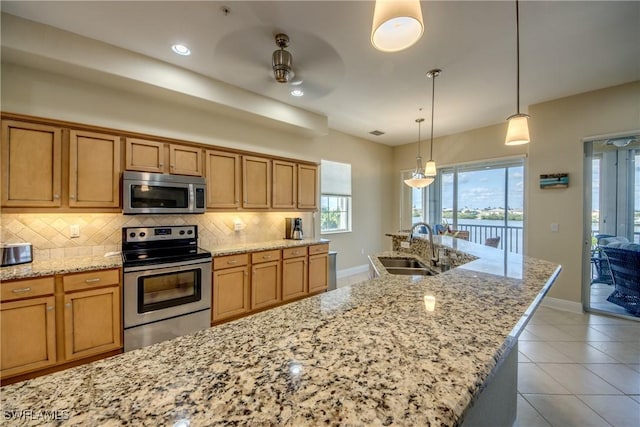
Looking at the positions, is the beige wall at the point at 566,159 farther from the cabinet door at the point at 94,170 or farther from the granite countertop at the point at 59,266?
the cabinet door at the point at 94,170

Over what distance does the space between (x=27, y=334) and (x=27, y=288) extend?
350 mm

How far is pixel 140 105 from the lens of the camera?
2.83m

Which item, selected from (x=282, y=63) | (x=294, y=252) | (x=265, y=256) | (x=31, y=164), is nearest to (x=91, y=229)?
(x=31, y=164)

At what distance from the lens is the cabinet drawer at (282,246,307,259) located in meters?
3.52

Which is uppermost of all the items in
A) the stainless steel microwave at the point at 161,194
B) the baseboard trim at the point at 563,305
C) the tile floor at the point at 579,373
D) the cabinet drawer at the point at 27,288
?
the stainless steel microwave at the point at 161,194

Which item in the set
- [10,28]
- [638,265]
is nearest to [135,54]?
[10,28]

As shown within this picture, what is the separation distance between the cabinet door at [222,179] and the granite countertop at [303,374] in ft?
8.29

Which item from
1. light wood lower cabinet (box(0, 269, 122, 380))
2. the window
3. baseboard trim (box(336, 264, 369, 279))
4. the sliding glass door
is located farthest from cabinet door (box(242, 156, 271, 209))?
the sliding glass door

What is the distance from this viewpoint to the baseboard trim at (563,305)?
137 inches

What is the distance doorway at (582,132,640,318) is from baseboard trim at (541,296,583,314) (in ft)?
0.36

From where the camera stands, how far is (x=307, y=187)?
13.9 ft

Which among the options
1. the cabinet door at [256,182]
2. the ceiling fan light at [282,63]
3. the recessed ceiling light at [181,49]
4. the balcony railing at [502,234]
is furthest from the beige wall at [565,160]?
the recessed ceiling light at [181,49]

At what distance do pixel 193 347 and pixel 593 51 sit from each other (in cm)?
405

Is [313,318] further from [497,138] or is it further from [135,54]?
[497,138]
